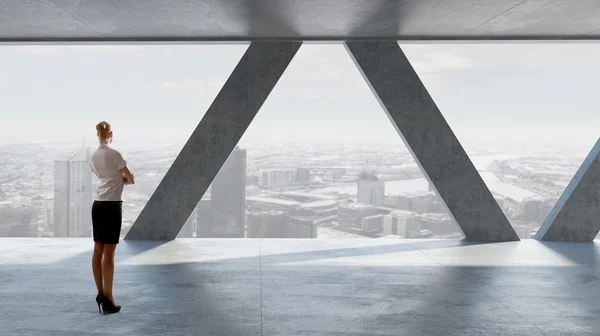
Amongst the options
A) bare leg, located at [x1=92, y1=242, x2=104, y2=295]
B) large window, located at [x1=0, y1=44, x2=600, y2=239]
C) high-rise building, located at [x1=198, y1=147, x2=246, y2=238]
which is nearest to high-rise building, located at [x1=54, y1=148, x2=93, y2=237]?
large window, located at [x1=0, y1=44, x2=600, y2=239]

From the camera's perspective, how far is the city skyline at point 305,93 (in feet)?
32.9

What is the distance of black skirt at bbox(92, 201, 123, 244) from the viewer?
15.0 ft

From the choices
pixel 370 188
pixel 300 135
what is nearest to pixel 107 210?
pixel 300 135

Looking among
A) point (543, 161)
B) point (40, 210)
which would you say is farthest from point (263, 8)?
point (543, 161)

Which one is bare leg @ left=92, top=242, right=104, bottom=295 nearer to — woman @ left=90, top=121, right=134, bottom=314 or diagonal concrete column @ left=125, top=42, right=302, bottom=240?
woman @ left=90, top=121, right=134, bottom=314

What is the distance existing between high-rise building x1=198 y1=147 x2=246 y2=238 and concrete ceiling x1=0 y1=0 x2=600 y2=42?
2.28m

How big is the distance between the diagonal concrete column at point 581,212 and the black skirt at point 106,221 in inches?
294

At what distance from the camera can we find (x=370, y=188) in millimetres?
11156

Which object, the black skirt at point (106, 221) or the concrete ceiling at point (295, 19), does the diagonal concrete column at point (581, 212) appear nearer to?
the concrete ceiling at point (295, 19)

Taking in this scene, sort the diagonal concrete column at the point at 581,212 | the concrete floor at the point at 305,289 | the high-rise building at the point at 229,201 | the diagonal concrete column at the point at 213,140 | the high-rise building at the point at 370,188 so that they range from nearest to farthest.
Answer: the concrete floor at the point at 305,289 < the diagonal concrete column at the point at 213,140 < the diagonal concrete column at the point at 581,212 < the high-rise building at the point at 229,201 < the high-rise building at the point at 370,188

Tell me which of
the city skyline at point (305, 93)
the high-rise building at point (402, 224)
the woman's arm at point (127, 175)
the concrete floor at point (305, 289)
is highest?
the city skyline at point (305, 93)

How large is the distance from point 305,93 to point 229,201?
13.2 feet

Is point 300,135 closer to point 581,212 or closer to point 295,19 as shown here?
point 295,19

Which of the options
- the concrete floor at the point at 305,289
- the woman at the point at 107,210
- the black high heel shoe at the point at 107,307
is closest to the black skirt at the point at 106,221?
the woman at the point at 107,210
